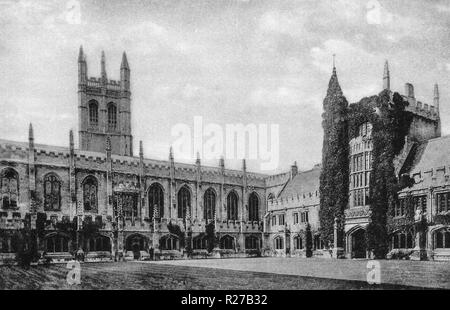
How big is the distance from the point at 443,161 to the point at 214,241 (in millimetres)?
20917

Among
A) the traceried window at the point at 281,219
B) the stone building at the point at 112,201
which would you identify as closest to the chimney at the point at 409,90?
the traceried window at the point at 281,219

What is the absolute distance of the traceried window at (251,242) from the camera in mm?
46062

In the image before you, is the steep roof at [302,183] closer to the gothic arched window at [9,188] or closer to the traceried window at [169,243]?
the traceried window at [169,243]

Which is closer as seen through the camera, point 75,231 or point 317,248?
point 75,231

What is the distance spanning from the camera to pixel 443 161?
30.8 m

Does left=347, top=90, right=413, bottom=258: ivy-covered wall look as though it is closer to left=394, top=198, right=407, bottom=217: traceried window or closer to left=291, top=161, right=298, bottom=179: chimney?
left=394, top=198, right=407, bottom=217: traceried window

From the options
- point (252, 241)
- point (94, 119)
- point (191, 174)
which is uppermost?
point (94, 119)

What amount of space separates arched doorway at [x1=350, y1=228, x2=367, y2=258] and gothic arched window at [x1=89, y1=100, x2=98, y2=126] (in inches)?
1256

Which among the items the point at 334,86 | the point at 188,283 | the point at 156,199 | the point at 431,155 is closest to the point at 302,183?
the point at 334,86

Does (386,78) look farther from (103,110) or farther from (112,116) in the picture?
(112,116)

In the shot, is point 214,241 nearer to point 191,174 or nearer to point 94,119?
point 191,174
